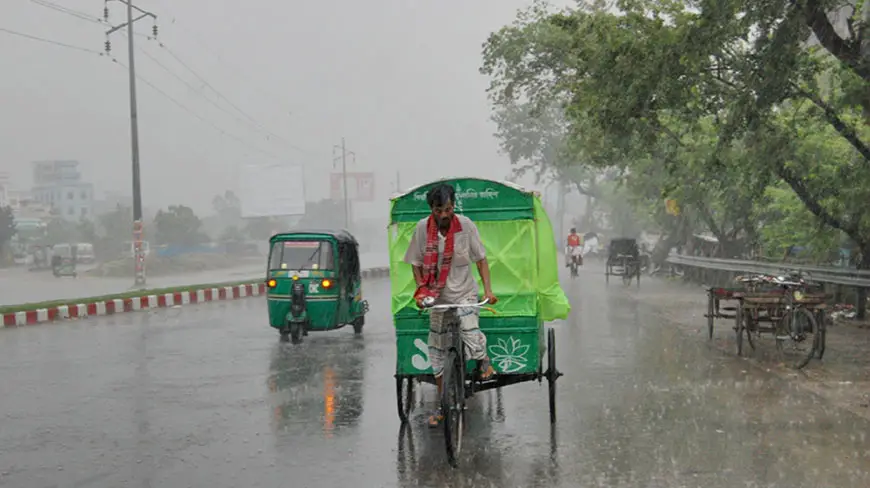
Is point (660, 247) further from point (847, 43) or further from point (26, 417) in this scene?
point (26, 417)

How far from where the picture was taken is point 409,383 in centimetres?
838

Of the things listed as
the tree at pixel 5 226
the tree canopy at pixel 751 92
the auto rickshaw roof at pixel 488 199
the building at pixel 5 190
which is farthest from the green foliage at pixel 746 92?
the building at pixel 5 190

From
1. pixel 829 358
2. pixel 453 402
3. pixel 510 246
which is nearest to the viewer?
pixel 453 402

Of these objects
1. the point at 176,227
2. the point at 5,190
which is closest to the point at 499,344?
the point at 176,227

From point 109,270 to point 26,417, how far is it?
50.0 metres

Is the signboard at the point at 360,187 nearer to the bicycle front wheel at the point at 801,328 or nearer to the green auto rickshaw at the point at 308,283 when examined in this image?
the green auto rickshaw at the point at 308,283

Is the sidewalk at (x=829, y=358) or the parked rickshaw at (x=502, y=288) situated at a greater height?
the parked rickshaw at (x=502, y=288)

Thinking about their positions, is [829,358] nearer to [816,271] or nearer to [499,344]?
[816,271]

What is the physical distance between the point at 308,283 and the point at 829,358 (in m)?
7.85

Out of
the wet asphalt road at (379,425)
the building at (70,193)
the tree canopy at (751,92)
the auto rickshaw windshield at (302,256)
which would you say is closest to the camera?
the wet asphalt road at (379,425)

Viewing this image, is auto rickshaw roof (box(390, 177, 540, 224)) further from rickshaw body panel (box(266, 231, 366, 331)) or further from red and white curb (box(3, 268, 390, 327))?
red and white curb (box(3, 268, 390, 327))

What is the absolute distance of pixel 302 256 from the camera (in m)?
15.2

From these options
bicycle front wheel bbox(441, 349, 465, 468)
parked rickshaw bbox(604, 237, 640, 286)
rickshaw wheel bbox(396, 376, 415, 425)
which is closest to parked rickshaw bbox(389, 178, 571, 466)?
rickshaw wheel bbox(396, 376, 415, 425)

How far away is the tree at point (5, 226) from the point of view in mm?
60237
